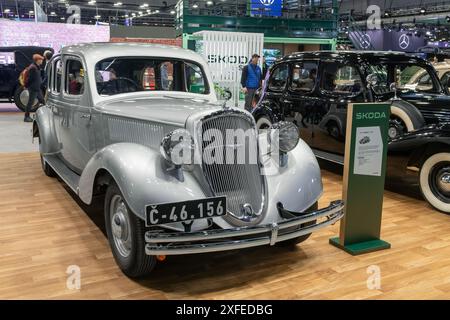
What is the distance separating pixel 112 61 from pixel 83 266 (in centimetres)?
180

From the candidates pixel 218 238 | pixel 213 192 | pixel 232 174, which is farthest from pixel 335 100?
pixel 218 238

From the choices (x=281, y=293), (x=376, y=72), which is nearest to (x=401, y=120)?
(x=376, y=72)

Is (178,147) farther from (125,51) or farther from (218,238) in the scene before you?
(125,51)

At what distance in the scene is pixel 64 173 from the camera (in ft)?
13.8

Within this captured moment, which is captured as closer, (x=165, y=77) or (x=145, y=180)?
(x=145, y=180)

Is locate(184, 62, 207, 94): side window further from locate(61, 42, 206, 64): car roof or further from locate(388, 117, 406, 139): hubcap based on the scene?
locate(388, 117, 406, 139): hubcap

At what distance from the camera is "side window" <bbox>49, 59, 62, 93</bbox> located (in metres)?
4.68

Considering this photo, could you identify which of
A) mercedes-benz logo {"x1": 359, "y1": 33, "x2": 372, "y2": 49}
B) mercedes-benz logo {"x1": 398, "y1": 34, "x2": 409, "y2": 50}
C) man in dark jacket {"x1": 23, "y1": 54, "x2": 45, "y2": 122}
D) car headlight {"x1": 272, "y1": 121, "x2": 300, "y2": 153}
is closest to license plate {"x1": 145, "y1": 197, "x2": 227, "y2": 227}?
car headlight {"x1": 272, "y1": 121, "x2": 300, "y2": 153}

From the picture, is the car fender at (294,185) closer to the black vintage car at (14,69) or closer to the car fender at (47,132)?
the car fender at (47,132)

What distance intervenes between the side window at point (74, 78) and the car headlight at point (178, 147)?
1678 mm

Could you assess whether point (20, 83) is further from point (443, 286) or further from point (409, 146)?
point (443, 286)

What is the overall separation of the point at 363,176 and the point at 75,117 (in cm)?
263

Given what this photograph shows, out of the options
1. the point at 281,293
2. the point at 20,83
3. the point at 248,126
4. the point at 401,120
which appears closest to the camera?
the point at 281,293

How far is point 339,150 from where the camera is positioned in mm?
5414
